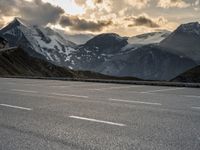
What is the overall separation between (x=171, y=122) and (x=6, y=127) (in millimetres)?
4176

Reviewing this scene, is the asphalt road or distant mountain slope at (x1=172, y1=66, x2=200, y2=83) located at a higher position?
the asphalt road

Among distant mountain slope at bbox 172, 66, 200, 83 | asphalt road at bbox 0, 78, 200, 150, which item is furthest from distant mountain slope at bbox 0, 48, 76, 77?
asphalt road at bbox 0, 78, 200, 150

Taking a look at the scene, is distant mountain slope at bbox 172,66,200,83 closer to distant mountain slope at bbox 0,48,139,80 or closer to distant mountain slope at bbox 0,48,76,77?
distant mountain slope at bbox 0,48,139,80

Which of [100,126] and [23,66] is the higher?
[100,126]

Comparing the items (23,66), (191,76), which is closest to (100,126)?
(191,76)

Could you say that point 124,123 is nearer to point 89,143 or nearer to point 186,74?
point 89,143

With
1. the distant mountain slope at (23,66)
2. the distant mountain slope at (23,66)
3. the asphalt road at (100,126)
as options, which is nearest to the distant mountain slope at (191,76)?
the distant mountain slope at (23,66)

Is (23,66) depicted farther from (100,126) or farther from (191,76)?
(100,126)

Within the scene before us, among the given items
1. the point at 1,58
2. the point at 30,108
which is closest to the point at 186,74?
the point at 1,58

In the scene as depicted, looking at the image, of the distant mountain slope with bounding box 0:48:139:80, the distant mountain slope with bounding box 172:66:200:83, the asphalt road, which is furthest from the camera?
the distant mountain slope with bounding box 0:48:139:80

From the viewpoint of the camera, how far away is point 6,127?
8.43m

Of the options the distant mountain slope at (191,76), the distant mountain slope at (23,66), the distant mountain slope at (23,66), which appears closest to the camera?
the distant mountain slope at (191,76)

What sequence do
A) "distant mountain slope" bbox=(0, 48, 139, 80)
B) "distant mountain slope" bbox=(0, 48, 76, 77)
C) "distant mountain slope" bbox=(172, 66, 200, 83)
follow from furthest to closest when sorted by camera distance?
"distant mountain slope" bbox=(0, 48, 139, 80) → "distant mountain slope" bbox=(0, 48, 76, 77) → "distant mountain slope" bbox=(172, 66, 200, 83)

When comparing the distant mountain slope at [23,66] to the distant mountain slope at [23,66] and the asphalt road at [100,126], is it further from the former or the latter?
the asphalt road at [100,126]
